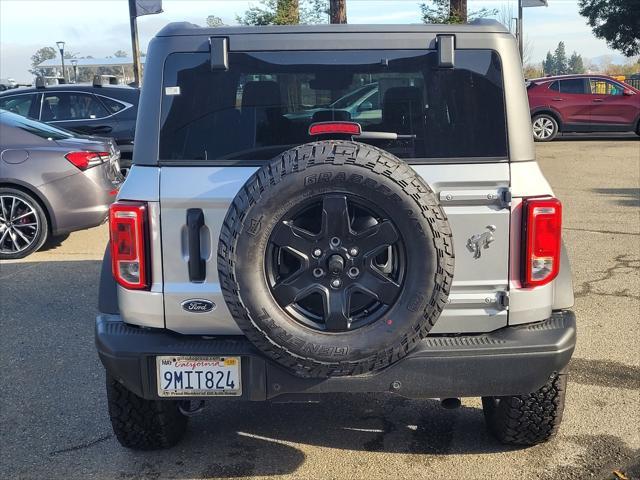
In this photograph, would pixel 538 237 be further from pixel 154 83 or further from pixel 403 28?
pixel 154 83

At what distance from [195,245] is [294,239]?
0.47 metres

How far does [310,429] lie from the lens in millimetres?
3934

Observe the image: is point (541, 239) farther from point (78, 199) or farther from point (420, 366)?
point (78, 199)

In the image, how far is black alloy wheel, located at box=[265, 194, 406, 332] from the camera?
9.30ft

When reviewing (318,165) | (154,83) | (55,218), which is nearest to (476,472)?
(318,165)

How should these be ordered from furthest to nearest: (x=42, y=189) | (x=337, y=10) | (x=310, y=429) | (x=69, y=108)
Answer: (x=337, y=10), (x=69, y=108), (x=42, y=189), (x=310, y=429)

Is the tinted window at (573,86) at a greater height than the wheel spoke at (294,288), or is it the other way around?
the tinted window at (573,86)

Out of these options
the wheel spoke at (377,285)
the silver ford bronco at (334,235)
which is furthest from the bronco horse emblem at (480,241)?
the wheel spoke at (377,285)

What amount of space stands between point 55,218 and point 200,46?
511 cm

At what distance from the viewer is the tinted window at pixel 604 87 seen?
1741 centimetres

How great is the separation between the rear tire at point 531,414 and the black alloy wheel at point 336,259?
1.00 metres

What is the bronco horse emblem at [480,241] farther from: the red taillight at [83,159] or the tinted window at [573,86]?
the tinted window at [573,86]

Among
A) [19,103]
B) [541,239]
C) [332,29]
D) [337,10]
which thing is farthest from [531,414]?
[337,10]

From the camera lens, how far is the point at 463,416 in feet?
13.3
